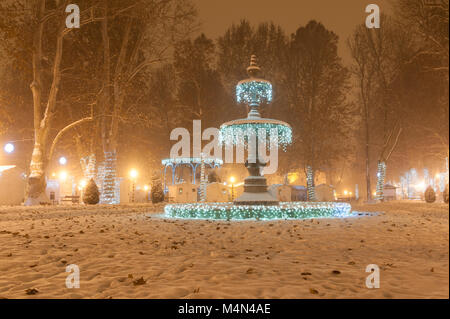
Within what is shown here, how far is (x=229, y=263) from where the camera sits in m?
4.86

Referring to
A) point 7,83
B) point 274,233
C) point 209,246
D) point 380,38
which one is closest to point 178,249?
point 209,246

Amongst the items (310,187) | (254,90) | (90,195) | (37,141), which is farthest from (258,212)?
(310,187)

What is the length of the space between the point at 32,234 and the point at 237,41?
28034 mm

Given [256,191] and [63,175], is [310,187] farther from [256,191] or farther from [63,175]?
[63,175]

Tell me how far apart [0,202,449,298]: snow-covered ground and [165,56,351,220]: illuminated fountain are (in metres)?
3.61

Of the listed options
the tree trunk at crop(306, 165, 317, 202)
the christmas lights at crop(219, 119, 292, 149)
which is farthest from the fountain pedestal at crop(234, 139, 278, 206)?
the tree trunk at crop(306, 165, 317, 202)

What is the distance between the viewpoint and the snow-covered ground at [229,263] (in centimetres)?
353

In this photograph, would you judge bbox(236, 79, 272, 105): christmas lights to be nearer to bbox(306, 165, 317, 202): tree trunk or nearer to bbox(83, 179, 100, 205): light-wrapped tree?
bbox(83, 179, 100, 205): light-wrapped tree

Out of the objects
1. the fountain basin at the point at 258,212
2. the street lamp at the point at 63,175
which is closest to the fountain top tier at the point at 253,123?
the fountain basin at the point at 258,212

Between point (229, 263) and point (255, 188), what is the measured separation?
9.06 m

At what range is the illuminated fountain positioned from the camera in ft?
38.1

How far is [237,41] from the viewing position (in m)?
31.8

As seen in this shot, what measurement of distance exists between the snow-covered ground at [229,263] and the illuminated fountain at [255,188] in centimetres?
361

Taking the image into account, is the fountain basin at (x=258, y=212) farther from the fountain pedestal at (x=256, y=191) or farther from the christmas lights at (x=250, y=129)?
the christmas lights at (x=250, y=129)
